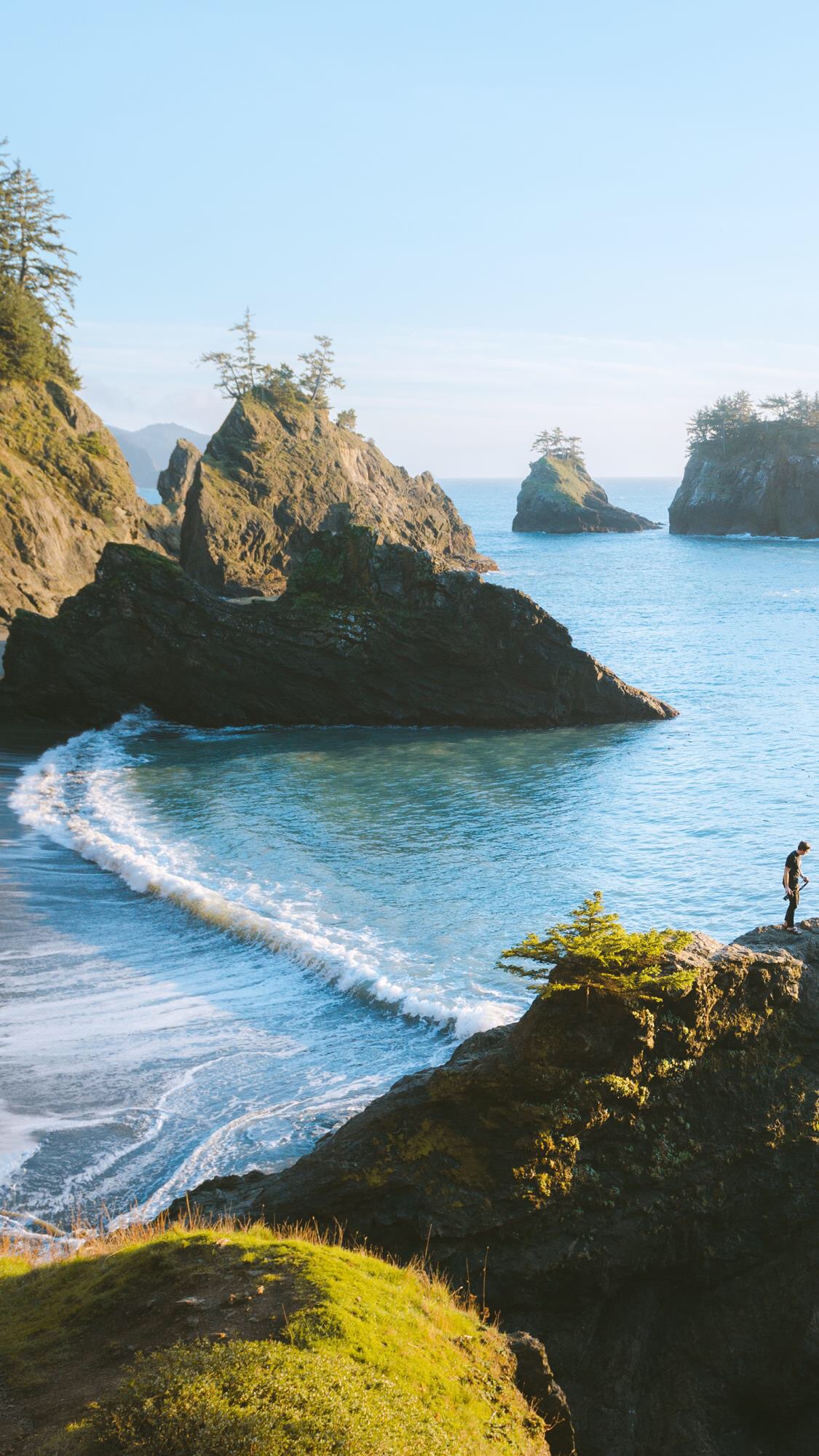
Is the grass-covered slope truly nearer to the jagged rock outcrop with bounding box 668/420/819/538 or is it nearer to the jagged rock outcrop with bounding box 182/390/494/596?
the jagged rock outcrop with bounding box 182/390/494/596

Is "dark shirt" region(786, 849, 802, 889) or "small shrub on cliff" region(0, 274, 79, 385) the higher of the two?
"small shrub on cliff" region(0, 274, 79, 385)

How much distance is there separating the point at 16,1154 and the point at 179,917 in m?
8.63

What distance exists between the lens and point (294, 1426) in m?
5.86

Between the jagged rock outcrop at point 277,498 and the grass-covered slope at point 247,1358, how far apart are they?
49.4 metres

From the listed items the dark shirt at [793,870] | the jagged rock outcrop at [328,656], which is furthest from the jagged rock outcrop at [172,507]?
the dark shirt at [793,870]

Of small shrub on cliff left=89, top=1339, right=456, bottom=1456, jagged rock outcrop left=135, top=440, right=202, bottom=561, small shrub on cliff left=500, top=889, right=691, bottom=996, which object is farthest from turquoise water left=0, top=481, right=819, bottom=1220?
jagged rock outcrop left=135, top=440, right=202, bottom=561

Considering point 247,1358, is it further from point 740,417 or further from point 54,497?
point 740,417

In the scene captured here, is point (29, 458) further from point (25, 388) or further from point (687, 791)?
point (687, 791)

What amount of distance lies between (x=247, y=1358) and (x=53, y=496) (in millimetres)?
53802

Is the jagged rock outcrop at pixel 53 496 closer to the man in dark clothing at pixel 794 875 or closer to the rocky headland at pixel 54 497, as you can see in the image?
the rocky headland at pixel 54 497

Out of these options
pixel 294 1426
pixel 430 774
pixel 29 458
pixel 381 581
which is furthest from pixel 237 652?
pixel 294 1426

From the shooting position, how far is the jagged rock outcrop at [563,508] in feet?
526

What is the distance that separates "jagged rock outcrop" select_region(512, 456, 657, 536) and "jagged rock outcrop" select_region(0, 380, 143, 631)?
342ft

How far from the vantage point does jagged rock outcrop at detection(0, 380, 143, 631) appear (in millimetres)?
49344
